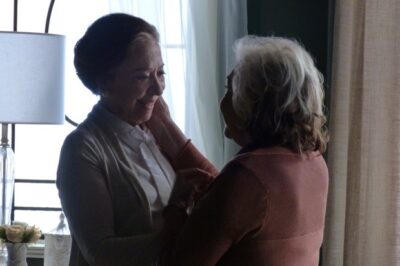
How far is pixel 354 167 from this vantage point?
3.09 meters

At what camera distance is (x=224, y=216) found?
160 cm

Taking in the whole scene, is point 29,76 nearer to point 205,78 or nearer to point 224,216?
point 205,78

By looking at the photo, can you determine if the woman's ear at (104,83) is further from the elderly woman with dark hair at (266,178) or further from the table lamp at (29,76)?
the table lamp at (29,76)

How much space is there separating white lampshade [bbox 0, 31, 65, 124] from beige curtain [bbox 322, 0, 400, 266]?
3.74 feet

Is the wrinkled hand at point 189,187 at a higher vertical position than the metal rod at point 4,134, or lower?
higher

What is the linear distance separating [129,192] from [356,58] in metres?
1.49

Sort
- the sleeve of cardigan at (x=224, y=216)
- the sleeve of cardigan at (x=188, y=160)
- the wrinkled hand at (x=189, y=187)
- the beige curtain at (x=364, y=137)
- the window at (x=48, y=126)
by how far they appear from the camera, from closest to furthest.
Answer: the sleeve of cardigan at (x=224, y=216) < the wrinkled hand at (x=189, y=187) < the sleeve of cardigan at (x=188, y=160) < the beige curtain at (x=364, y=137) < the window at (x=48, y=126)

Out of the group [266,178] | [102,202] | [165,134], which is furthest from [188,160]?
[266,178]

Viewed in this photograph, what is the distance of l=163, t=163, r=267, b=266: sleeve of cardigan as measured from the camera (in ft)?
5.24

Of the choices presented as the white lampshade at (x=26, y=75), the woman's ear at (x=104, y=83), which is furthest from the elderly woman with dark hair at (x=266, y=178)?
the white lampshade at (x=26, y=75)

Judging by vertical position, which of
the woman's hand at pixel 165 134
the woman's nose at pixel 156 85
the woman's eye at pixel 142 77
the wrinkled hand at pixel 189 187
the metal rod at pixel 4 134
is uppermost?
the woman's eye at pixel 142 77

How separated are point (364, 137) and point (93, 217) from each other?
5.12 feet

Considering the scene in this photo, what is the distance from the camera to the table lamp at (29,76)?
2.83 meters

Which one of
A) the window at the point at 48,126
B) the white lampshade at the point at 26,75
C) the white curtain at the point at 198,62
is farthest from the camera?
the window at the point at 48,126
